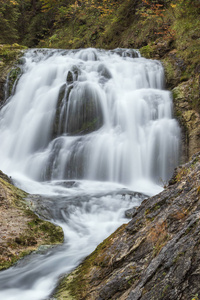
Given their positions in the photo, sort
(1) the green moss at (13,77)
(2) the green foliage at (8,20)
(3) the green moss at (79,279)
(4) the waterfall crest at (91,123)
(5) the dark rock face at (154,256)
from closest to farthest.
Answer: (5) the dark rock face at (154,256)
(3) the green moss at (79,279)
(4) the waterfall crest at (91,123)
(1) the green moss at (13,77)
(2) the green foliage at (8,20)

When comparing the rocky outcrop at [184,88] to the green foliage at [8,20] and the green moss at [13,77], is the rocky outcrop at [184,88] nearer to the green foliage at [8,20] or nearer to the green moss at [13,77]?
the green moss at [13,77]

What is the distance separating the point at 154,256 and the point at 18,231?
2.59 m

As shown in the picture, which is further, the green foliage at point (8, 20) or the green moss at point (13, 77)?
the green foliage at point (8, 20)

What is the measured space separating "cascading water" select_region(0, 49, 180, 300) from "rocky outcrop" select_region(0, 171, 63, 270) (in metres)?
0.68

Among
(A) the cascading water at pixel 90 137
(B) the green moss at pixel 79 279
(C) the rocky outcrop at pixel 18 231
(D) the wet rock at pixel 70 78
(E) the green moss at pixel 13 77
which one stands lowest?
(B) the green moss at pixel 79 279

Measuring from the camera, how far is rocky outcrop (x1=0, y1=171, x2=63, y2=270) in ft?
12.9

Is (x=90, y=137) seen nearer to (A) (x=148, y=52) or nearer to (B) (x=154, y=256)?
(A) (x=148, y=52)

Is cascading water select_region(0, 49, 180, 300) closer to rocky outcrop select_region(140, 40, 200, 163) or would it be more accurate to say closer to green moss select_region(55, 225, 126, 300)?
rocky outcrop select_region(140, 40, 200, 163)

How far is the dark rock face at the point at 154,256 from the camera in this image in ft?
6.01

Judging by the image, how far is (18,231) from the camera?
4258 millimetres

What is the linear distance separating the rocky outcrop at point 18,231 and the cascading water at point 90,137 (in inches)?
26.7

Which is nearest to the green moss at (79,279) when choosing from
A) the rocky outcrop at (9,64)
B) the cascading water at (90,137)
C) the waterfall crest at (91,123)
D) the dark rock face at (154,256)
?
the dark rock face at (154,256)

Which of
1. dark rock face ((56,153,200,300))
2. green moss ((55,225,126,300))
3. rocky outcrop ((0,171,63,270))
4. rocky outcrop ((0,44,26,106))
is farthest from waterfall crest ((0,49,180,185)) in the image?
dark rock face ((56,153,200,300))

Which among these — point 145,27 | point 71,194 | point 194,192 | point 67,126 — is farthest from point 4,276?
point 145,27
